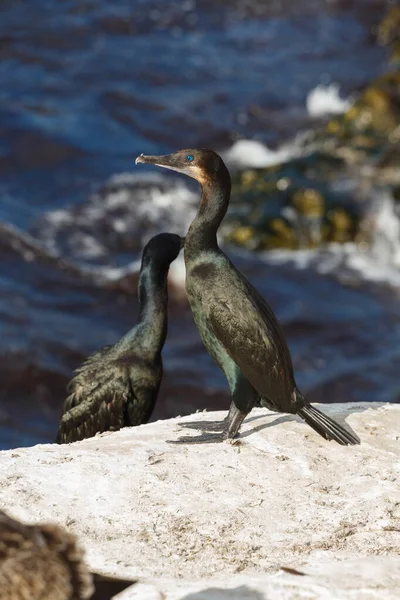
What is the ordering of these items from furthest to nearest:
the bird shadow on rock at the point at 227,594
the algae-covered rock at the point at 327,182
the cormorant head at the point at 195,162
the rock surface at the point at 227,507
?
the algae-covered rock at the point at 327,182 < the cormorant head at the point at 195,162 < the rock surface at the point at 227,507 < the bird shadow on rock at the point at 227,594

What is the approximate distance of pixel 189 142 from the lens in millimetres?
17547

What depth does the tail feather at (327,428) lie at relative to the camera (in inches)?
230

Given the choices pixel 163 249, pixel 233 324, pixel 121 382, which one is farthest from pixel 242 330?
pixel 163 249

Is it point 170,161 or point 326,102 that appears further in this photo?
point 326,102

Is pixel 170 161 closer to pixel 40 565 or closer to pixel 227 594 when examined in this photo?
pixel 227 594

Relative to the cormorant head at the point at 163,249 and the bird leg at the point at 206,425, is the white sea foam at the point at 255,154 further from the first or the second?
the bird leg at the point at 206,425

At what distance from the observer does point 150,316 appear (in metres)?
7.11

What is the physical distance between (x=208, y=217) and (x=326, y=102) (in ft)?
Answer: 44.6

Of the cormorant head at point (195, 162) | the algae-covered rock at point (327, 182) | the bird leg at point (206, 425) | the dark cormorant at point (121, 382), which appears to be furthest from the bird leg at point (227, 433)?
the algae-covered rock at point (327, 182)

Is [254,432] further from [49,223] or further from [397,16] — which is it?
[397,16]

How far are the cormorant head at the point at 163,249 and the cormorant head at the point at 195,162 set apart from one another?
4.31 ft

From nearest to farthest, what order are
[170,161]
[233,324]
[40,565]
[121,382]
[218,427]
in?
[40,565] < [233,324] < [170,161] < [218,427] < [121,382]

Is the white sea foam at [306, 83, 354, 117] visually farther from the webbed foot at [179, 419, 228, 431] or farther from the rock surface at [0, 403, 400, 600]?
the rock surface at [0, 403, 400, 600]

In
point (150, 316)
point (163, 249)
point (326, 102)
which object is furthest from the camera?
point (326, 102)
